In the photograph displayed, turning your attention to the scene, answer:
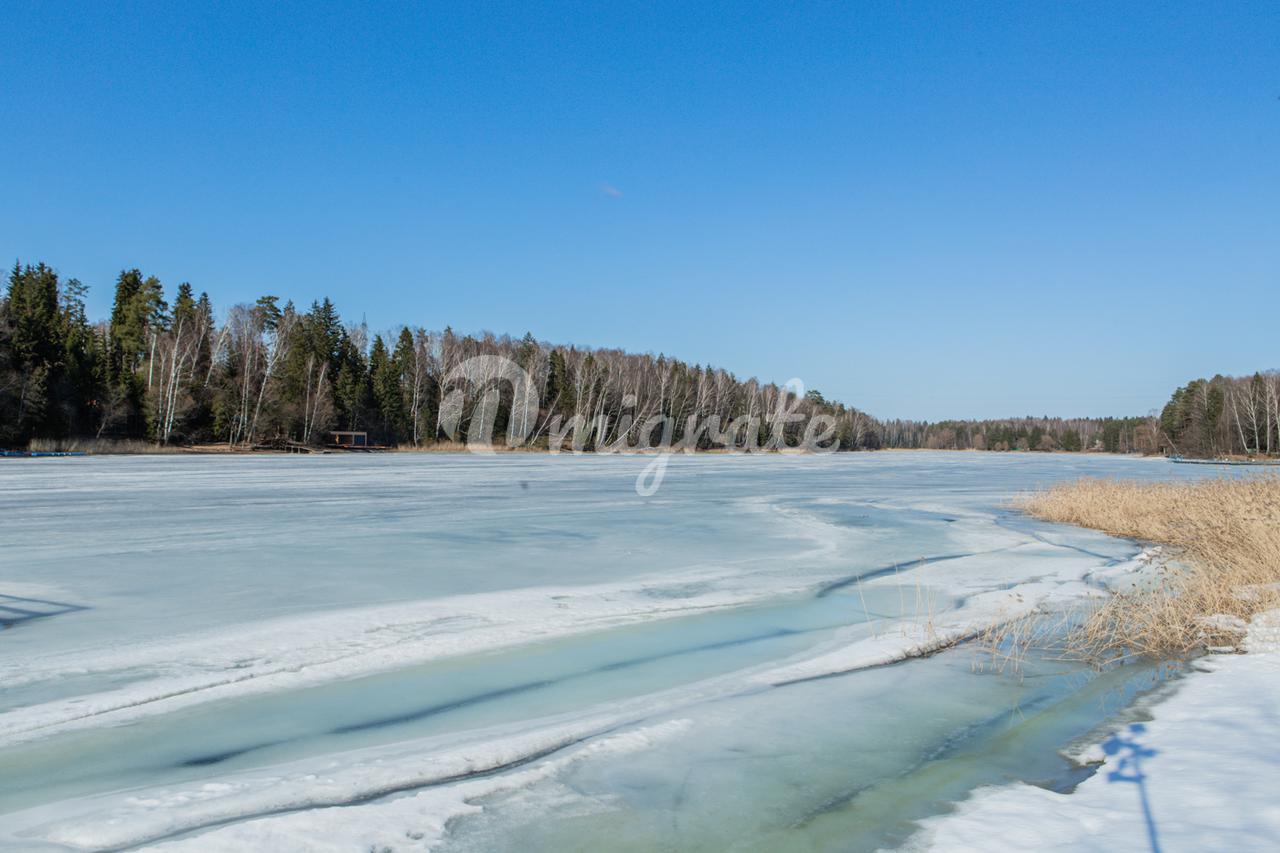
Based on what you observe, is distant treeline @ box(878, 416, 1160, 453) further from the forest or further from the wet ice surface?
the wet ice surface

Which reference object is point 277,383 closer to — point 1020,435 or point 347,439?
point 347,439

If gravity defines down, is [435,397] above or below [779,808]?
above

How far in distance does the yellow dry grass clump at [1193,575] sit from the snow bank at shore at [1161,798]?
1650 millimetres

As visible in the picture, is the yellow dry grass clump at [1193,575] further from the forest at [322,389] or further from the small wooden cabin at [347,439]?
Result: the small wooden cabin at [347,439]

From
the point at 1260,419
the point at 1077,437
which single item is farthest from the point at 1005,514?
the point at 1077,437

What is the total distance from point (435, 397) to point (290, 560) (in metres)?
52.5

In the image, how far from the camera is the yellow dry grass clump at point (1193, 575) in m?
6.09

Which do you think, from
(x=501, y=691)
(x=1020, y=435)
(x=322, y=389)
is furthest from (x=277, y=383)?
(x=1020, y=435)

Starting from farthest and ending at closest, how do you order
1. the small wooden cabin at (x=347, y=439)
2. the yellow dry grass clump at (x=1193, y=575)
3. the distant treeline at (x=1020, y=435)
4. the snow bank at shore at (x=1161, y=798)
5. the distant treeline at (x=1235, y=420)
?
the distant treeline at (x=1020, y=435) → the distant treeline at (x=1235, y=420) → the small wooden cabin at (x=347, y=439) → the yellow dry grass clump at (x=1193, y=575) → the snow bank at shore at (x=1161, y=798)

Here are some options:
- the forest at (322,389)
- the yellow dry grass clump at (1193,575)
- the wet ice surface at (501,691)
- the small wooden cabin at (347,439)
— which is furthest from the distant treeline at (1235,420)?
the wet ice surface at (501,691)

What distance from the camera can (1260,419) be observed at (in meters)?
70.4

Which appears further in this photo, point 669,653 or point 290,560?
point 290,560

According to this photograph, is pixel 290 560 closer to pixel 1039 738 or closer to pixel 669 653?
pixel 669 653

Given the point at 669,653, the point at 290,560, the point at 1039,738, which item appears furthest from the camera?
the point at 290,560
